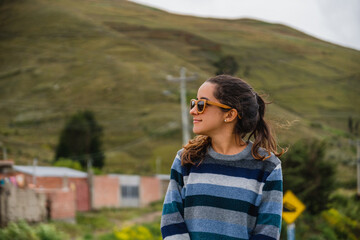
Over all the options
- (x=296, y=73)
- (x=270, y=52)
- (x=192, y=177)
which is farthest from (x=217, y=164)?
(x=270, y=52)

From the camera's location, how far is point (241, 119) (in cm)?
226

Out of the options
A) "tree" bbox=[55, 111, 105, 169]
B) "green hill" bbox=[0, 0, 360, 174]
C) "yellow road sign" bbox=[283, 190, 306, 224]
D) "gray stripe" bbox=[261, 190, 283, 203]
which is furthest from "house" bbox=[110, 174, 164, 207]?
"gray stripe" bbox=[261, 190, 283, 203]

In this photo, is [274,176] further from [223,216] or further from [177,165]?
[177,165]

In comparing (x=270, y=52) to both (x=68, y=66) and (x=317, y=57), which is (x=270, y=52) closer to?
(x=317, y=57)

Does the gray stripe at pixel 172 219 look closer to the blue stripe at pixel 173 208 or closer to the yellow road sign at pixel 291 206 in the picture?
the blue stripe at pixel 173 208

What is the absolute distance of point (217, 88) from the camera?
225 cm

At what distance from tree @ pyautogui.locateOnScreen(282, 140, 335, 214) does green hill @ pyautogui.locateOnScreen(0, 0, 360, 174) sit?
17551mm

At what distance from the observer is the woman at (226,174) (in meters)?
2.08

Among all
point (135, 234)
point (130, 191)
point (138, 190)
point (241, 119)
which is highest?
point (241, 119)

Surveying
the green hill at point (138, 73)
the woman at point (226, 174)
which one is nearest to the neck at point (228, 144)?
the woman at point (226, 174)

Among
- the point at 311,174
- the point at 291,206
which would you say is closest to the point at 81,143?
the point at 311,174

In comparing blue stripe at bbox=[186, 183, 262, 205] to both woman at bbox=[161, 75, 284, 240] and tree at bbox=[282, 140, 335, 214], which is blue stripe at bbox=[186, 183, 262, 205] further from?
tree at bbox=[282, 140, 335, 214]

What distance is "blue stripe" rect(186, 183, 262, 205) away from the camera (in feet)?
6.85

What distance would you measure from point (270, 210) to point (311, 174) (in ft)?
52.7
